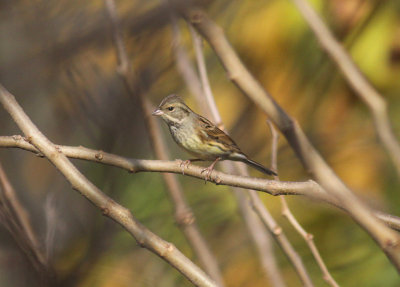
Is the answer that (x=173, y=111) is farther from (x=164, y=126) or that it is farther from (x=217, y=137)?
(x=164, y=126)

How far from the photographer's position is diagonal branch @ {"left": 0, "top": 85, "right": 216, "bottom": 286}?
1121mm

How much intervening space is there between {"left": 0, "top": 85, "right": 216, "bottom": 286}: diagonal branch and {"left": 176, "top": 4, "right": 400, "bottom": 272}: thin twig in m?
0.35

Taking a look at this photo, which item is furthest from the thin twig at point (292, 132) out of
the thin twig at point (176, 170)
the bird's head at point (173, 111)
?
the bird's head at point (173, 111)

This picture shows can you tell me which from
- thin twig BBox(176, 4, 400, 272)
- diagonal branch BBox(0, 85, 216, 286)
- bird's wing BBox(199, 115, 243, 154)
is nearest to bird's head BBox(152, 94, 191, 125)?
bird's wing BBox(199, 115, 243, 154)

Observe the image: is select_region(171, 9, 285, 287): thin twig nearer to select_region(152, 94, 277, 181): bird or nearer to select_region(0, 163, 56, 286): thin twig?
select_region(0, 163, 56, 286): thin twig

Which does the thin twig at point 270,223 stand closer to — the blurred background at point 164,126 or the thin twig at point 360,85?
the blurred background at point 164,126

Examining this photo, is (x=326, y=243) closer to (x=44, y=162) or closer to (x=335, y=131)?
(x=335, y=131)

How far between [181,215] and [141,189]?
49 cm

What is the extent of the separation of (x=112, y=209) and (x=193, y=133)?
166cm

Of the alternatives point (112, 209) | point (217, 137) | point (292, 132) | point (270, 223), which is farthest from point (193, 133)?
point (292, 132)

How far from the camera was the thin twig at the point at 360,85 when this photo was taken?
933mm

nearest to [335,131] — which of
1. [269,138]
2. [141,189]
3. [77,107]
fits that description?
[269,138]

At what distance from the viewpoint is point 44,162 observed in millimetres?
1863

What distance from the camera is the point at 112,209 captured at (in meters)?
1.15
